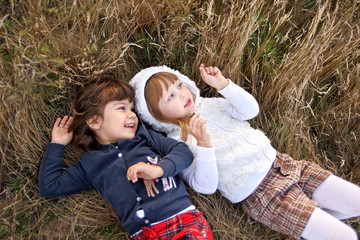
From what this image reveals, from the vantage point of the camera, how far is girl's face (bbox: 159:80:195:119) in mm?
2115

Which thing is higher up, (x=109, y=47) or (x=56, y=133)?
(x=109, y=47)

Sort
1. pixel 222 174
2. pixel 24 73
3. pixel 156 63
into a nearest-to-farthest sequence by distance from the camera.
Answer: pixel 24 73
pixel 222 174
pixel 156 63

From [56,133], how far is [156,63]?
38.8 inches

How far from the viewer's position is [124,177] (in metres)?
1.97

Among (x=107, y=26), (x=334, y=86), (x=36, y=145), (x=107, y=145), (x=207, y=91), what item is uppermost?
(x=107, y=26)

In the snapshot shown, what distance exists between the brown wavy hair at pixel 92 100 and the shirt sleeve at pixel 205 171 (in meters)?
0.65

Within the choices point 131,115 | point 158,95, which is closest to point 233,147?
point 158,95

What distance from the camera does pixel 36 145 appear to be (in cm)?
225

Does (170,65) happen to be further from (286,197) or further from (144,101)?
(286,197)

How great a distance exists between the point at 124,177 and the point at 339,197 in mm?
1428

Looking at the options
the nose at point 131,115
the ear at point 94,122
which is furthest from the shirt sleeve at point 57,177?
the nose at point 131,115

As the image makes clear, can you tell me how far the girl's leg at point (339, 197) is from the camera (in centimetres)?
203

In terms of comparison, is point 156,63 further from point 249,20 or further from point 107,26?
point 249,20

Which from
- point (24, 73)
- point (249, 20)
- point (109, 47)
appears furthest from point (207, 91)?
point (24, 73)
